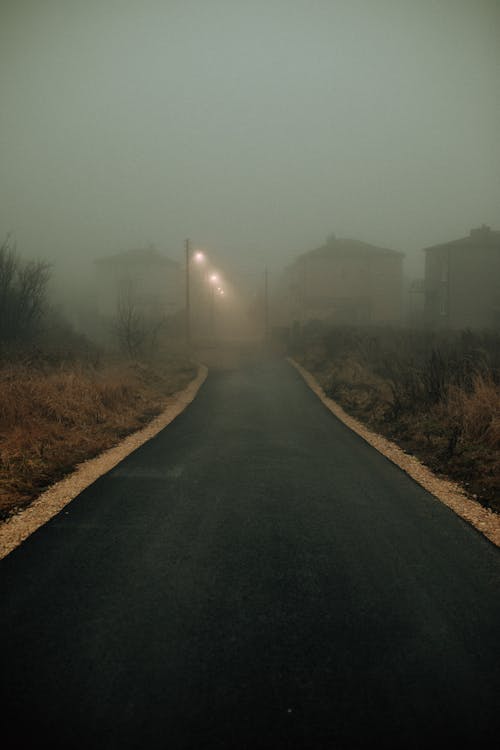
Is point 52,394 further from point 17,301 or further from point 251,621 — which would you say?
point 17,301

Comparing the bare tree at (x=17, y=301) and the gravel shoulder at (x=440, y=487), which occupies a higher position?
the bare tree at (x=17, y=301)

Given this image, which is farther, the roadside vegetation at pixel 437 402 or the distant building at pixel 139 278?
the distant building at pixel 139 278

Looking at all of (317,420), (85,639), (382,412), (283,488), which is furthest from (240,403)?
(85,639)

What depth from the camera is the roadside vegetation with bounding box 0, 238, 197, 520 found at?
6.00 metres

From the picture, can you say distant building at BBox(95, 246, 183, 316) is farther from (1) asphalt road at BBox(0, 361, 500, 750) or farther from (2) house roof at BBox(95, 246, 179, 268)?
(1) asphalt road at BBox(0, 361, 500, 750)

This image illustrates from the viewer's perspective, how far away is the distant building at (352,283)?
150 feet

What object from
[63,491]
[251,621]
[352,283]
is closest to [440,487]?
[251,621]

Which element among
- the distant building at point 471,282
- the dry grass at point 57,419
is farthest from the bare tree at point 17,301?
the distant building at point 471,282

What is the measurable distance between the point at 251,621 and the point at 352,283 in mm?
46085

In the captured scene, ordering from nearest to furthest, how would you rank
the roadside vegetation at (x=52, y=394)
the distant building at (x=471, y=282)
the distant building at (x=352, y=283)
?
the roadside vegetation at (x=52, y=394)
the distant building at (x=471, y=282)
the distant building at (x=352, y=283)

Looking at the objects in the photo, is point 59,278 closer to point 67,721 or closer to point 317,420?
point 317,420

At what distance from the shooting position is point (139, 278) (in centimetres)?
5644

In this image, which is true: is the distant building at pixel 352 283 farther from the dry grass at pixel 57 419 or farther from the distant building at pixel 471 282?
the dry grass at pixel 57 419

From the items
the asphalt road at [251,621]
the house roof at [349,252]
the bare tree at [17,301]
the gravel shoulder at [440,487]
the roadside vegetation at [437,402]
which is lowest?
the gravel shoulder at [440,487]
